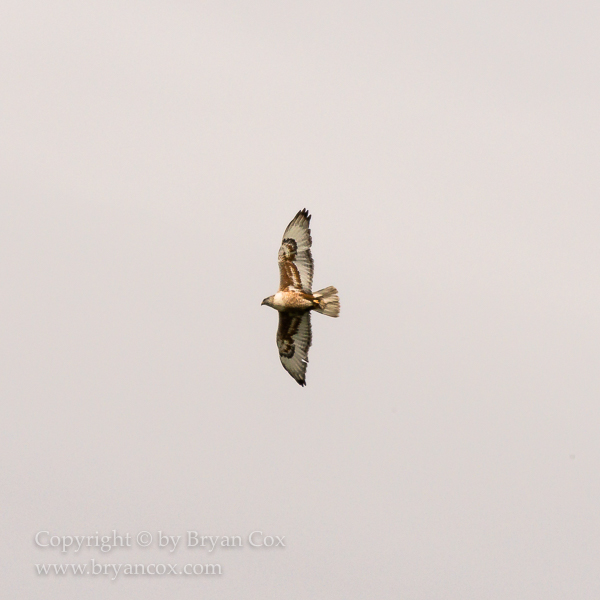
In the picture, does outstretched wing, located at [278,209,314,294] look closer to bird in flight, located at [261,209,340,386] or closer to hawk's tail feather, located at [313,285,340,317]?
bird in flight, located at [261,209,340,386]

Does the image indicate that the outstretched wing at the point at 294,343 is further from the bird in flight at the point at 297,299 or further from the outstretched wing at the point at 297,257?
the outstretched wing at the point at 297,257

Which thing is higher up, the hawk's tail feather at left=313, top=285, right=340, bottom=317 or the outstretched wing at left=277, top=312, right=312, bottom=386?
the hawk's tail feather at left=313, top=285, right=340, bottom=317

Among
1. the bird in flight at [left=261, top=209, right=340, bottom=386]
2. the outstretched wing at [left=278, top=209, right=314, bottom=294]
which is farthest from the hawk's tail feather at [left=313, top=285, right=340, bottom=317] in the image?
the outstretched wing at [left=278, top=209, right=314, bottom=294]

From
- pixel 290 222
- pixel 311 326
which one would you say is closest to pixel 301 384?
pixel 311 326

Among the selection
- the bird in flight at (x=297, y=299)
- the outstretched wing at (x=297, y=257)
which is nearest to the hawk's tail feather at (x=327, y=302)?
the bird in flight at (x=297, y=299)

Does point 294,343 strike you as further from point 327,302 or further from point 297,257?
point 297,257

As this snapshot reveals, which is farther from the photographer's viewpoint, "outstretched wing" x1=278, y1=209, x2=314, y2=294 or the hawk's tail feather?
"outstretched wing" x1=278, y1=209, x2=314, y2=294

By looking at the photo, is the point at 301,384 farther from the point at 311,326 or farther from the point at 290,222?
the point at 290,222
